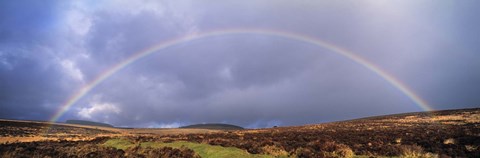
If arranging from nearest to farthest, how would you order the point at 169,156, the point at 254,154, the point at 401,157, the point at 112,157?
the point at 401,157 → the point at 254,154 → the point at 169,156 → the point at 112,157

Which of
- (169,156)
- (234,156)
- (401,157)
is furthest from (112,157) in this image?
(401,157)

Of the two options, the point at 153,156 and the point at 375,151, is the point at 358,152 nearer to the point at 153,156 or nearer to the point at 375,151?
the point at 375,151

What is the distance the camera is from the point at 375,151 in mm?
22859

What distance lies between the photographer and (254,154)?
2406 centimetres

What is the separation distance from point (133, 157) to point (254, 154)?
9.66m

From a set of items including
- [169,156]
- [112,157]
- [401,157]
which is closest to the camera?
[401,157]

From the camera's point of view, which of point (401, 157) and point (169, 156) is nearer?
point (401, 157)

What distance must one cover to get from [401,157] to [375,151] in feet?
10.4

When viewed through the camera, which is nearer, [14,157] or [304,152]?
[304,152]

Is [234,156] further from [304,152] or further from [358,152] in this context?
[358,152]

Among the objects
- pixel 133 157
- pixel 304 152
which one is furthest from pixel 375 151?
pixel 133 157

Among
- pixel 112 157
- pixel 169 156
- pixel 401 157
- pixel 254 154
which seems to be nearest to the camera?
pixel 401 157

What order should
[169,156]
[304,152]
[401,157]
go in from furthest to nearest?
1. [169,156]
2. [304,152]
3. [401,157]

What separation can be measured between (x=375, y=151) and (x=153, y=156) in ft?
50.9
